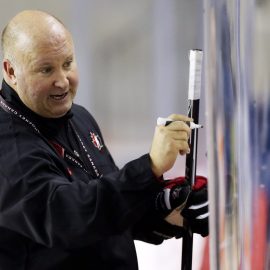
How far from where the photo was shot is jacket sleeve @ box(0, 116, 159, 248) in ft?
3.64

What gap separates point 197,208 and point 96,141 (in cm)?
35

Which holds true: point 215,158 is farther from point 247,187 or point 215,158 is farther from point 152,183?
point 152,183

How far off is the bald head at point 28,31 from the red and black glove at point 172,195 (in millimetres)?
396

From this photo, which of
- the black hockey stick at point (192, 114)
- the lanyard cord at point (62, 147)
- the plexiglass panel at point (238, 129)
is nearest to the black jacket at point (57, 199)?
the lanyard cord at point (62, 147)

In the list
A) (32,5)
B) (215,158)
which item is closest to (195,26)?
(32,5)

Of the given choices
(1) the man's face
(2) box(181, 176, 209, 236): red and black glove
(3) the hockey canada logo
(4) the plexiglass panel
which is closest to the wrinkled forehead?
(1) the man's face

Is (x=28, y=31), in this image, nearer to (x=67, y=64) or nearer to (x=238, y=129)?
(x=67, y=64)

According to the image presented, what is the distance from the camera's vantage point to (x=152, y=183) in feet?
3.64

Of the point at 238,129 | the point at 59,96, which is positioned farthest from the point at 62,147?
the point at 238,129

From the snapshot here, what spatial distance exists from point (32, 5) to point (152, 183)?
3.21 m

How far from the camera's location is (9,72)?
130cm

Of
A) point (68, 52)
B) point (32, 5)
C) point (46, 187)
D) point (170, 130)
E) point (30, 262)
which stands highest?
point (32, 5)

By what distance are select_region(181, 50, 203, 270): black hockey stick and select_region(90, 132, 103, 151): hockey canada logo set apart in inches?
12.4

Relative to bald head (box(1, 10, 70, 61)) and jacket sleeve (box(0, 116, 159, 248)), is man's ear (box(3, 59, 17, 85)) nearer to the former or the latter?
bald head (box(1, 10, 70, 61))
